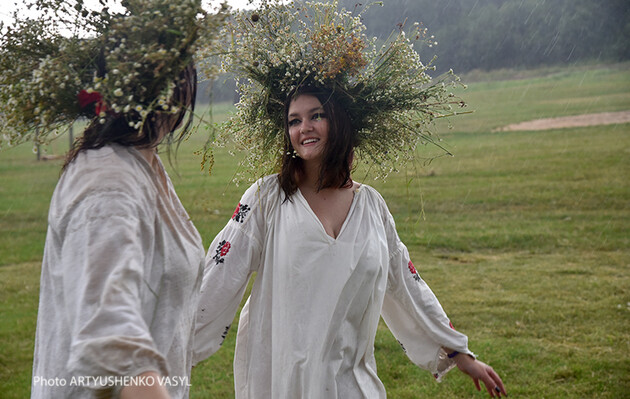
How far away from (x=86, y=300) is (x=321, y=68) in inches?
72.4

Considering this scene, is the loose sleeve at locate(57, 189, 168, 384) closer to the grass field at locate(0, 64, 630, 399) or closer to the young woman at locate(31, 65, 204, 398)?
the young woman at locate(31, 65, 204, 398)

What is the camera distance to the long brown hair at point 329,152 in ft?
9.97

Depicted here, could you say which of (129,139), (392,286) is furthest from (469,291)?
(129,139)

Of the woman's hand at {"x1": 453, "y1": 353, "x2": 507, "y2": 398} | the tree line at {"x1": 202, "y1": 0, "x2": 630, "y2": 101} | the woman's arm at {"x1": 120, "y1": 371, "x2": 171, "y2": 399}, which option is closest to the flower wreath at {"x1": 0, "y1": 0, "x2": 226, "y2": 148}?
the woman's arm at {"x1": 120, "y1": 371, "x2": 171, "y2": 399}

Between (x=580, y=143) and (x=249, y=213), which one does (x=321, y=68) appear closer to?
(x=249, y=213)

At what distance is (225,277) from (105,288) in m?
1.39

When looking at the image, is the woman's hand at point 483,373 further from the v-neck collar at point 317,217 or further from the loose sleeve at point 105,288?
the loose sleeve at point 105,288

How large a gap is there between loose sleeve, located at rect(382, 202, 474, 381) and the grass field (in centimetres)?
34

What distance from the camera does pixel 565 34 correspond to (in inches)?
2368

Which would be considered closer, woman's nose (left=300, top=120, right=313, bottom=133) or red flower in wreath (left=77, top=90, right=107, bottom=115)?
red flower in wreath (left=77, top=90, right=107, bottom=115)

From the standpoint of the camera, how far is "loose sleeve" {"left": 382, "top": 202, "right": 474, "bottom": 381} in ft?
10.3

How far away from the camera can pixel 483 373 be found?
3062mm

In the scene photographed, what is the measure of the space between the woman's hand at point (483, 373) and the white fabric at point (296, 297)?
1.52 feet

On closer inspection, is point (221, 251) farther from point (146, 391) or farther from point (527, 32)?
point (527, 32)
